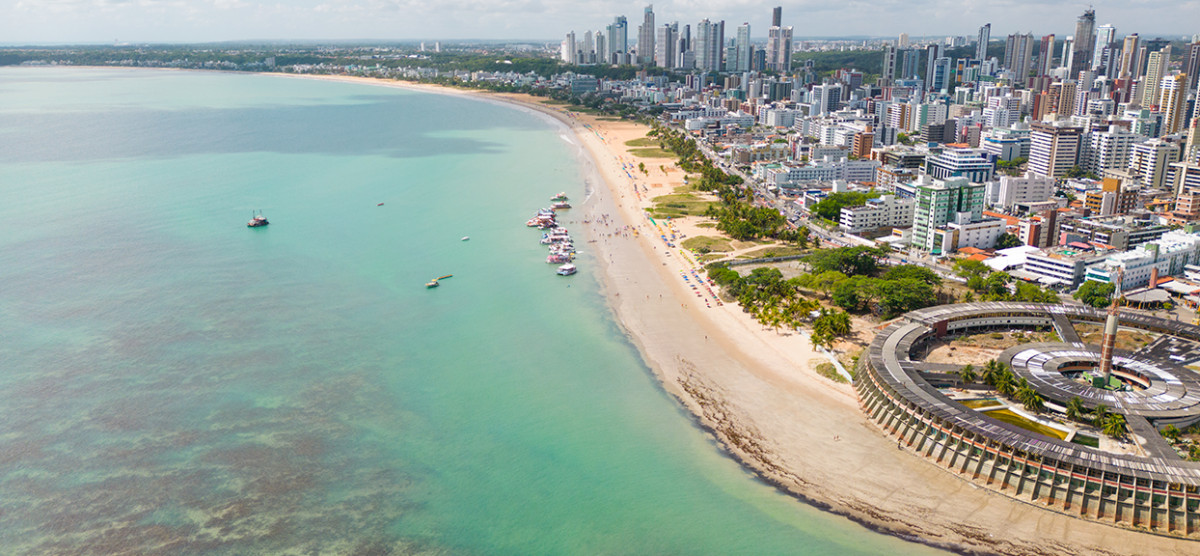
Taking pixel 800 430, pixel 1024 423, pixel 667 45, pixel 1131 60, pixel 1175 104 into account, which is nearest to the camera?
pixel 1024 423

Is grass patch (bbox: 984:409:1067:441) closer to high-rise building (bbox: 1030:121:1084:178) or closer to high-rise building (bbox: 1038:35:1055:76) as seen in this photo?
high-rise building (bbox: 1030:121:1084:178)

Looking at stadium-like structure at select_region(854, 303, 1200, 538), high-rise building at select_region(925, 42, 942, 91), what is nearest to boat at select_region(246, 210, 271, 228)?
stadium-like structure at select_region(854, 303, 1200, 538)

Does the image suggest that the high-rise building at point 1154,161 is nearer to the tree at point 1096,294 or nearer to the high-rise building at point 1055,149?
the high-rise building at point 1055,149

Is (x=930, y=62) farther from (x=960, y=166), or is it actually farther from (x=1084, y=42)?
(x=960, y=166)

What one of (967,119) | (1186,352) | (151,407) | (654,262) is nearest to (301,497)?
(151,407)

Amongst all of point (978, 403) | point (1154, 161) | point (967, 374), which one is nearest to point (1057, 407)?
point (978, 403)

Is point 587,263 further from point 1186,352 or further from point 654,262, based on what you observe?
point 1186,352

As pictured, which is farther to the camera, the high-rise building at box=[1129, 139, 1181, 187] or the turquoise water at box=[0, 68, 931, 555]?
the high-rise building at box=[1129, 139, 1181, 187]
